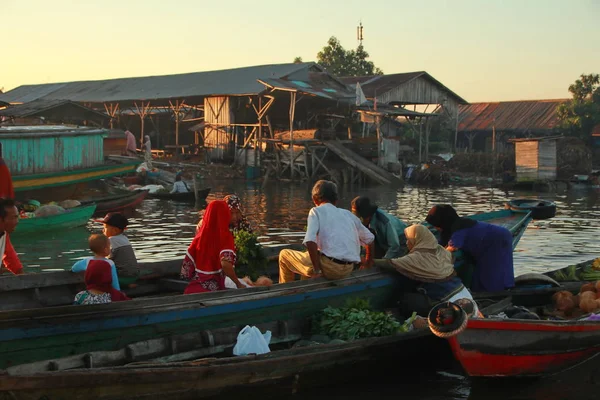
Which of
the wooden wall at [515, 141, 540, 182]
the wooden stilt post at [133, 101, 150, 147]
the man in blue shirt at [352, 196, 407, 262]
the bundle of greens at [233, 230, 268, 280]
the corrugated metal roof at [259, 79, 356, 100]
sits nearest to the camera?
the bundle of greens at [233, 230, 268, 280]

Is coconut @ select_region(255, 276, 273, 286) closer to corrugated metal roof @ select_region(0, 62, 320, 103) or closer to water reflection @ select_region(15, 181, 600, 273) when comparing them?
water reflection @ select_region(15, 181, 600, 273)

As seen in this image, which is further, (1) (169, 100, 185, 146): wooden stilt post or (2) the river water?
(1) (169, 100, 185, 146): wooden stilt post

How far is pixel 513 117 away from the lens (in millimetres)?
40188

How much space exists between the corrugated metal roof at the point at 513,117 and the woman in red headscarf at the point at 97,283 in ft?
115

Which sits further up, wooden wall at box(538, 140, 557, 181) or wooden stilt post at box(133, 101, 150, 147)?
wooden stilt post at box(133, 101, 150, 147)

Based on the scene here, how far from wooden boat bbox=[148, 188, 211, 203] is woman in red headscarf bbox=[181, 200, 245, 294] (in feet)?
47.9

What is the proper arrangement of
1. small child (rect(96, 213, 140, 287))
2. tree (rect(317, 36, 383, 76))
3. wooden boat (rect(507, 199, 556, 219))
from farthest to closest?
tree (rect(317, 36, 383, 76)) < wooden boat (rect(507, 199, 556, 219)) < small child (rect(96, 213, 140, 287))

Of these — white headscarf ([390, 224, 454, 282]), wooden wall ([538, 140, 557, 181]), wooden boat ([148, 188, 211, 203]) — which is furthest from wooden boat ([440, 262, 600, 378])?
wooden wall ([538, 140, 557, 181])

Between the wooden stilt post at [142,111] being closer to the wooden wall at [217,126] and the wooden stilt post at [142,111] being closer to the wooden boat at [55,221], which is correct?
the wooden wall at [217,126]

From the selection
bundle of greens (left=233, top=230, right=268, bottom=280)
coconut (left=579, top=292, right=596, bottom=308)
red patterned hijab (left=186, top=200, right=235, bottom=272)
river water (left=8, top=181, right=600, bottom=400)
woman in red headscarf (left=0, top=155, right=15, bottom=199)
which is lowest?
river water (left=8, top=181, right=600, bottom=400)

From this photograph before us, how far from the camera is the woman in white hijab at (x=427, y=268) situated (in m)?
7.23

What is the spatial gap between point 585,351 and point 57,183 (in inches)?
545

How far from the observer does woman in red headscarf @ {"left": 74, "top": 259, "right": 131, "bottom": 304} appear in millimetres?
5871

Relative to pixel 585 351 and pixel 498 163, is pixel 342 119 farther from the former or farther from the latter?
pixel 585 351
